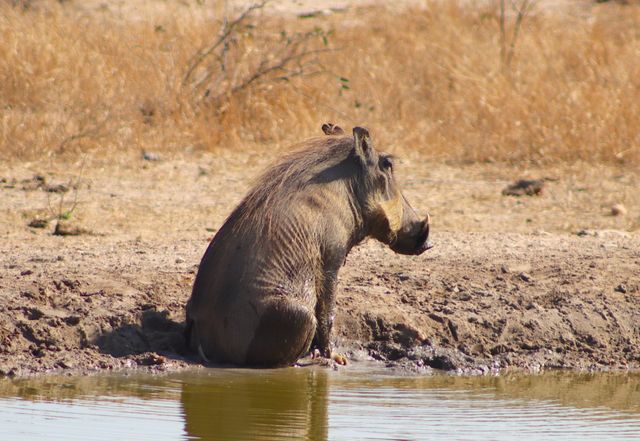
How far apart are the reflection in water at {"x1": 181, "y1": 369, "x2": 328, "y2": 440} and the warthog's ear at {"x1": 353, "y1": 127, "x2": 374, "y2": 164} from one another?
1.05 metres

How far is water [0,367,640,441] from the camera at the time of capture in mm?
4848

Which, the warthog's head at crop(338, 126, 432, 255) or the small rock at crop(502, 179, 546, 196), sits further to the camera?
the small rock at crop(502, 179, 546, 196)

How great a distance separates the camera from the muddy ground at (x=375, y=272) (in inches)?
236

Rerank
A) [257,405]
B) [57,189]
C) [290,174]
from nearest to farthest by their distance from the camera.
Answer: [257,405] < [290,174] < [57,189]

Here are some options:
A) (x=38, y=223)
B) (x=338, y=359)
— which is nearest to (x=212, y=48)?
(x=38, y=223)

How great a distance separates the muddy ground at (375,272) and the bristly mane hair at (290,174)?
2.64 feet

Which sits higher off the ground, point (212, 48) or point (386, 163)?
point (212, 48)

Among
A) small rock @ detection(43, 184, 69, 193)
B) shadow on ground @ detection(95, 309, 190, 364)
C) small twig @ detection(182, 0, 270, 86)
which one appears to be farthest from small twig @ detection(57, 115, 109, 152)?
shadow on ground @ detection(95, 309, 190, 364)

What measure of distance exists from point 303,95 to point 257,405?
5889 millimetres

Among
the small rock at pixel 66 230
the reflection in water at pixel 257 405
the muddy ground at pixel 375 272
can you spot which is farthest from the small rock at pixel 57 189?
the reflection in water at pixel 257 405

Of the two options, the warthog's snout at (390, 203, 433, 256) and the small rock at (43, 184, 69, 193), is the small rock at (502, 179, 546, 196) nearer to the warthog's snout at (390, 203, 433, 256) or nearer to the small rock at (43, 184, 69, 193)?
the warthog's snout at (390, 203, 433, 256)

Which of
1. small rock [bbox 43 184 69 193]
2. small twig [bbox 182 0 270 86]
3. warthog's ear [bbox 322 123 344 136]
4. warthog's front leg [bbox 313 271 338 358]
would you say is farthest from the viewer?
small twig [bbox 182 0 270 86]

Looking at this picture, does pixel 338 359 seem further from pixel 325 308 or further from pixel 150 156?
pixel 150 156

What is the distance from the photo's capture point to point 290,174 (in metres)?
5.80
